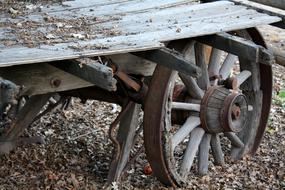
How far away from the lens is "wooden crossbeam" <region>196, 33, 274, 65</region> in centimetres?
434

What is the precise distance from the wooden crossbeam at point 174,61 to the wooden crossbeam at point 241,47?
593mm

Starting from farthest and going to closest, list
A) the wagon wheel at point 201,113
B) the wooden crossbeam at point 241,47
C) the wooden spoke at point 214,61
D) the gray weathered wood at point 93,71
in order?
the wooden spoke at point 214,61, the wagon wheel at point 201,113, the wooden crossbeam at point 241,47, the gray weathered wood at point 93,71

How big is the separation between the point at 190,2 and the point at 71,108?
2.13 metres

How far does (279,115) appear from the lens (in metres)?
6.96

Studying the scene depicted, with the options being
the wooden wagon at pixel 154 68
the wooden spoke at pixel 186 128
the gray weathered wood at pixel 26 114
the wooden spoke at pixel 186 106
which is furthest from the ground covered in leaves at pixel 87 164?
the wooden spoke at pixel 186 106

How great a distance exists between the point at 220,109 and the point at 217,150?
651 millimetres

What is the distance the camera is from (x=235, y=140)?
5.67 meters

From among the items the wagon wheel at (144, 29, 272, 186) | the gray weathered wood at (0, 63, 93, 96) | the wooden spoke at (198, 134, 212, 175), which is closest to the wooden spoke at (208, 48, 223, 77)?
the wagon wheel at (144, 29, 272, 186)

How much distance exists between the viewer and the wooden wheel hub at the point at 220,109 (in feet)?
16.2

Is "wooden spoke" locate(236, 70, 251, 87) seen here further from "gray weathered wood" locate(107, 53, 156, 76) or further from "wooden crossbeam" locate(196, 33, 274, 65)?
"gray weathered wood" locate(107, 53, 156, 76)

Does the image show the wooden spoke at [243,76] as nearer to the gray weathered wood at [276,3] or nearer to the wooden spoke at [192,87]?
the wooden spoke at [192,87]

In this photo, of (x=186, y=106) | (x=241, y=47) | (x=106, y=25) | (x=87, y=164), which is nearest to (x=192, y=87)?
(x=186, y=106)

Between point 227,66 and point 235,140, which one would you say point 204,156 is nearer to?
point 235,140

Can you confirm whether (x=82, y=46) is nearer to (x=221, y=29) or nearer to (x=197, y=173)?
(x=221, y=29)
